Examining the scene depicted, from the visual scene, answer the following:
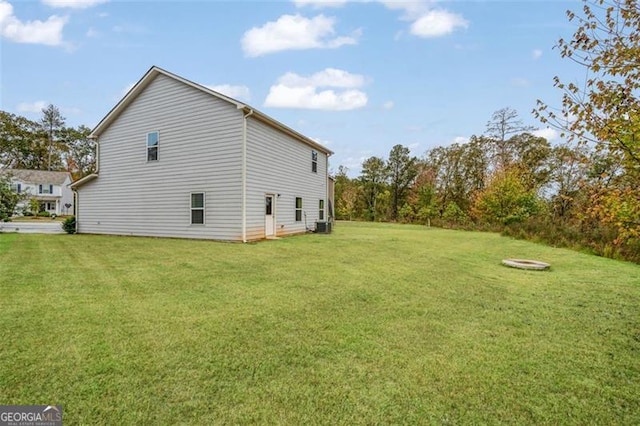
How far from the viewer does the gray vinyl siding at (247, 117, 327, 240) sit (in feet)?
38.7

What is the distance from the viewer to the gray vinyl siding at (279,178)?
11.8m

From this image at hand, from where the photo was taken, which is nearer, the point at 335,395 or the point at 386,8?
the point at 335,395

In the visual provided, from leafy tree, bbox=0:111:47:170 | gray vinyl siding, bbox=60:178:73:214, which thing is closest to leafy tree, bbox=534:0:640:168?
gray vinyl siding, bbox=60:178:73:214

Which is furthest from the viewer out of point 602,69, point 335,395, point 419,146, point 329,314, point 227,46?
point 419,146

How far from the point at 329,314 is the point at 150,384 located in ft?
6.97

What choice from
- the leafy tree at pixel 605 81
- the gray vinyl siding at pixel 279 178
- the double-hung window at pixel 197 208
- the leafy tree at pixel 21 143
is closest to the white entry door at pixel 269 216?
the gray vinyl siding at pixel 279 178

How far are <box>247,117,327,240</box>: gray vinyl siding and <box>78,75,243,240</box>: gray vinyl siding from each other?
0.62 m

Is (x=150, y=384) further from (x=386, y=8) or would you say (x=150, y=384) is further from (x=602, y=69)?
(x=386, y=8)

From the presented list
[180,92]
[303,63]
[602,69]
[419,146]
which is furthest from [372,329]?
[419,146]

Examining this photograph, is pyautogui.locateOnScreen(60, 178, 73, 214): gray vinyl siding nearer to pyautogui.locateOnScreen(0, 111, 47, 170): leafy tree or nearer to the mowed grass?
pyautogui.locateOnScreen(0, 111, 47, 170): leafy tree

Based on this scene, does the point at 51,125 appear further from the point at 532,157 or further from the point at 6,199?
the point at 532,157

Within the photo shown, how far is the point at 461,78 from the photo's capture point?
14.1 meters

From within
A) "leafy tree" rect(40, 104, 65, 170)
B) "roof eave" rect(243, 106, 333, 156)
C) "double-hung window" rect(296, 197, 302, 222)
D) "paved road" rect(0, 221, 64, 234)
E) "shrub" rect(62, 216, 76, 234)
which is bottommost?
"paved road" rect(0, 221, 64, 234)

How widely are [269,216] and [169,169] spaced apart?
436 centimetres
